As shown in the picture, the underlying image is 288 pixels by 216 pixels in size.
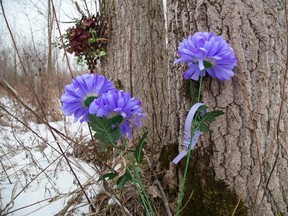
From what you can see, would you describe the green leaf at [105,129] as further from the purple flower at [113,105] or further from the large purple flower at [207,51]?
the large purple flower at [207,51]

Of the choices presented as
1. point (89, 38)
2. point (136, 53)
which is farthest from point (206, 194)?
point (89, 38)

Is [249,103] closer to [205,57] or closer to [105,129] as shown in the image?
[205,57]

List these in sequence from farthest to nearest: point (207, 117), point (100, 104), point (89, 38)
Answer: point (89, 38) < point (207, 117) < point (100, 104)

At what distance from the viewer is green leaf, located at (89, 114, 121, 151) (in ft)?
2.29

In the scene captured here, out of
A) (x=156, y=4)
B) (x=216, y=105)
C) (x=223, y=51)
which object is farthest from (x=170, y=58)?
(x=156, y=4)

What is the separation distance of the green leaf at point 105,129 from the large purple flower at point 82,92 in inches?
2.5

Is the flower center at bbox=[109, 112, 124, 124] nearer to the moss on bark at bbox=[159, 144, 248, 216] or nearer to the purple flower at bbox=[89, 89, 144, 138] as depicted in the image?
the purple flower at bbox=[89, 89, 144, 138]

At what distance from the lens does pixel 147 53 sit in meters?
2.35

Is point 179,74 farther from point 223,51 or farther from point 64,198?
point 64,198

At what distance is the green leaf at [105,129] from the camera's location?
70 centimetres

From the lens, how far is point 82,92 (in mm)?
725

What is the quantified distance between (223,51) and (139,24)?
68.8 inches

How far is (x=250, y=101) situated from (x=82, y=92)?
579 mm

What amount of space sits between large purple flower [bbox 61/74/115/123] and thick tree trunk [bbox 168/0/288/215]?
41cm
